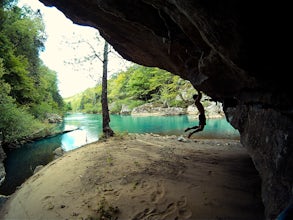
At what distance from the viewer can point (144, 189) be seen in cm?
544

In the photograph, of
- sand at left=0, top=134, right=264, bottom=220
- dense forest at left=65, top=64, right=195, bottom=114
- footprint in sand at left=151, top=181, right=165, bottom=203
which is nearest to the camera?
sand at left=0, top=134, right=264, bottom=220

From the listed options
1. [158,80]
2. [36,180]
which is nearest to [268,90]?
[36,180]

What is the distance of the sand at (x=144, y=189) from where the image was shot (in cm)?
455

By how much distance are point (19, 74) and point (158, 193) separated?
2153 cm

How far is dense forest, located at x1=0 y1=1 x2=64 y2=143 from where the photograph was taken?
1684cm

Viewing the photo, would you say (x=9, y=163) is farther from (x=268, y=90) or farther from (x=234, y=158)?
(x=268, y=90)

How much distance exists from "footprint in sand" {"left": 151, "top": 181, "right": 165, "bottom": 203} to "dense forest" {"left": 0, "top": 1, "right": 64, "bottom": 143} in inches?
535

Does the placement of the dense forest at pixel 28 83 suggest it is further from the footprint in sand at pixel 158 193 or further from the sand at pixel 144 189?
the footprint in sand at pixel 158 193

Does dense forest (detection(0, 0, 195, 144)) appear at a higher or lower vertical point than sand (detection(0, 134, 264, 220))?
higher

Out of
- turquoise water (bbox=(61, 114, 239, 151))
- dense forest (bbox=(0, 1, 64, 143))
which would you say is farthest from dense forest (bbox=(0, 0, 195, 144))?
turquoise water (bbox=(61, 114, 239, 151))

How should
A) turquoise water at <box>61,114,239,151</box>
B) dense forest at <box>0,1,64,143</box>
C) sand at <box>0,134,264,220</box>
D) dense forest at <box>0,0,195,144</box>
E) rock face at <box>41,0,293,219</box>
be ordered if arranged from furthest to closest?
turquoise water at <box>61,114,239,151</box> → dense forest at <box>0,0,195,144</box> → dense forest at <box>0,1,64,143</box> → sand at <box>0,134,264,220</box> → rock face at <box>41,0,293,219</box>

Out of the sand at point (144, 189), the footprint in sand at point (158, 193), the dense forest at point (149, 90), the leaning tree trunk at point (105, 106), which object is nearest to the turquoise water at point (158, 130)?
the dense forest at point (149, 90)

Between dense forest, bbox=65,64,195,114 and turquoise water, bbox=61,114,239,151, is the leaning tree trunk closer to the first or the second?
turquoise water, bbox=61,114,239,151

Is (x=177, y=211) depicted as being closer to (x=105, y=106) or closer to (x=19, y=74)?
(x=105, y=106)
